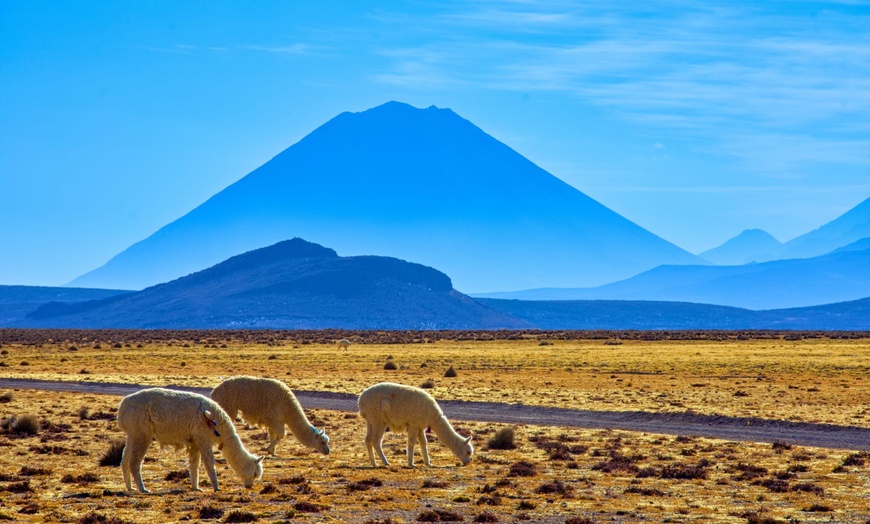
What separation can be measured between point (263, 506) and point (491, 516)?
358 centimetres

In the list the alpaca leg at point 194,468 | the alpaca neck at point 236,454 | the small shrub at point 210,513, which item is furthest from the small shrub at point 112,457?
the small shrub at point 210,513

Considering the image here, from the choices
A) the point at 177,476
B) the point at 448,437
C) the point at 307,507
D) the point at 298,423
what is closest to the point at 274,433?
the point at 298,423

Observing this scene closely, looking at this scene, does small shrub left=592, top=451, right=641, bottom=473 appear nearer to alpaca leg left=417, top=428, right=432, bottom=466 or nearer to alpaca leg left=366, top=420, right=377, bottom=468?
alpaca leg left=417, top=428, right=432, bottom=466

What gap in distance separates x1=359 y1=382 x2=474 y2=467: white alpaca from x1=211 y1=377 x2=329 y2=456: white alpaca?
1027 mm

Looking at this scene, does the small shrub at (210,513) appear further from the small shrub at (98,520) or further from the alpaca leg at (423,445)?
the alpaca leg at (423,445)

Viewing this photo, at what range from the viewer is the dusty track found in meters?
28.9

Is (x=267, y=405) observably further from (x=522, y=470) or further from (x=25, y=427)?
(x=25, y=427)

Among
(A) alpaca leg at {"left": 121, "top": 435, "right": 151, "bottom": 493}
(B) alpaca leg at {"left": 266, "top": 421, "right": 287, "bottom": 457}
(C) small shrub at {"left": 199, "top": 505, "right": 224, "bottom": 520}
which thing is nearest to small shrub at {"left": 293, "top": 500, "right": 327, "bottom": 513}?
(C) small shrub at {"left": 199, "top": 505, "right": 224, "bottom": 520}

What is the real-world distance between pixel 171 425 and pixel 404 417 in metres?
5.42

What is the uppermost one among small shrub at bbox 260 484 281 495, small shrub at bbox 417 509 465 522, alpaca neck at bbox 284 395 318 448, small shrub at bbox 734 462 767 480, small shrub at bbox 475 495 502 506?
alpaca neck at bbox 284 395 318 448

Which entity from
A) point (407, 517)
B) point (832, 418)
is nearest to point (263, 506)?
point (407, 517)

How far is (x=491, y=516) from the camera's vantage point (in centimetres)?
1678

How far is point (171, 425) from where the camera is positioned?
18391 millimetres

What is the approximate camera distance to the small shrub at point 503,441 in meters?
26.4
